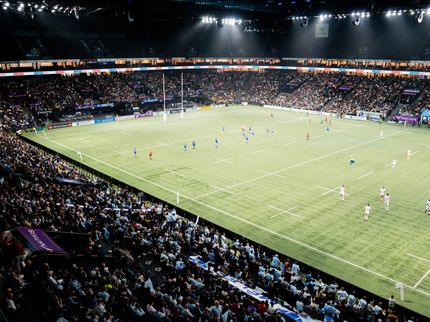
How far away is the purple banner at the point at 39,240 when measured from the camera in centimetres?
1368

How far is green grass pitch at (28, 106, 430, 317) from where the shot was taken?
21.2 meters

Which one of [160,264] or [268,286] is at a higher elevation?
[160,264]

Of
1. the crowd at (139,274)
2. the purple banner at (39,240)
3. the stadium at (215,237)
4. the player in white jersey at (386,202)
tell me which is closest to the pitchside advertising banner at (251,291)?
the stadium at (215,237)

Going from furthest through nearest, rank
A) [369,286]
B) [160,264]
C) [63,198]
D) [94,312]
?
[63,198] → [369,286] → [160,264] → [94,312]

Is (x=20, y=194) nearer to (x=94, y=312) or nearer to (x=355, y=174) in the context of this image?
(x=94, y=312)

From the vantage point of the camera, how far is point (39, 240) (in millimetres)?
14156

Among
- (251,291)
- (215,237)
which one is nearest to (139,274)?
(251,291)

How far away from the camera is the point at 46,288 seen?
11.4 m

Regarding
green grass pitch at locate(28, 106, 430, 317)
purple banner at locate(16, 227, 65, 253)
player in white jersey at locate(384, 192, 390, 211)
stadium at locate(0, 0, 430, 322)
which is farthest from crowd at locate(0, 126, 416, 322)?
player in white jersey at locate(384, 192, 390, 211)

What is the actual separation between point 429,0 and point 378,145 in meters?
18.4

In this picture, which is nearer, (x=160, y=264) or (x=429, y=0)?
(x=160, y=264)

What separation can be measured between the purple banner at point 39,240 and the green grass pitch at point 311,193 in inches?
498

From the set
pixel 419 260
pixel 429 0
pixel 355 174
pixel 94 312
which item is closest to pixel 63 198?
pixel 94 312

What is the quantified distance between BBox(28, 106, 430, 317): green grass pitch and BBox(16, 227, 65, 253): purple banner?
41.5 ft
